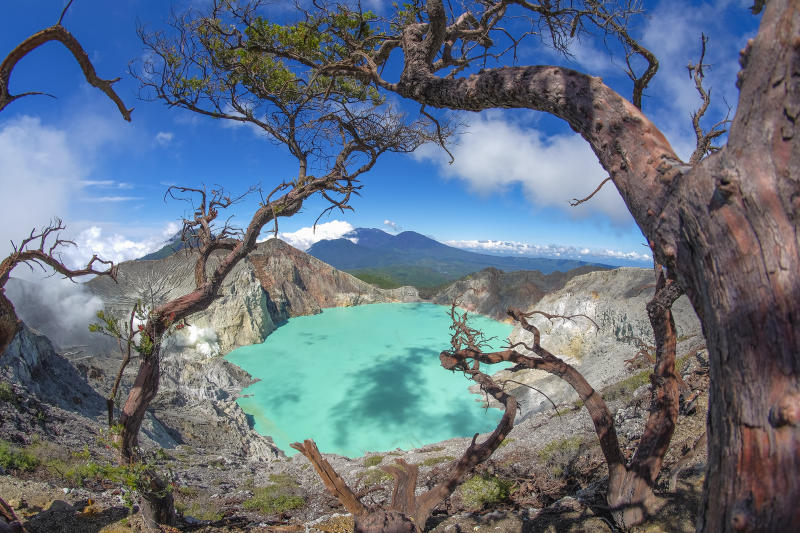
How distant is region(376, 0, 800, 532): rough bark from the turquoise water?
39.6 feet

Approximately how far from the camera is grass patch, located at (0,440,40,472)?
189 inches

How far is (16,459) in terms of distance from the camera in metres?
4.95

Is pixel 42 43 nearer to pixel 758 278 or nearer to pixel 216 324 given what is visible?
pixel 758 278

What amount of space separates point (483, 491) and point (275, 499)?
350cm

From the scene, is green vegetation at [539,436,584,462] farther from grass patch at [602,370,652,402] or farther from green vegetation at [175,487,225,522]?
green vegetation at [175,487,225,522]

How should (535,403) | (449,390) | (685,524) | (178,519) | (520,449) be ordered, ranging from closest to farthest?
1. (685,524)
2. (178,519)
3. (520,449)
4. (535,403)
5. (449,390)

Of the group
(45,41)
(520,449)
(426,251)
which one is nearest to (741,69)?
(45,41)

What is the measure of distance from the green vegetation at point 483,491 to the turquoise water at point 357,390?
308 inches

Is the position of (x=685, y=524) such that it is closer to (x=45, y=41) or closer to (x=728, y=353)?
(x=728, y=353)

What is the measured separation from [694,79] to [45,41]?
524cm

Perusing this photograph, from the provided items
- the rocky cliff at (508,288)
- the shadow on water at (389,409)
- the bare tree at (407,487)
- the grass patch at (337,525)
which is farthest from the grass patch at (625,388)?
the rocky cliff at (508,288)

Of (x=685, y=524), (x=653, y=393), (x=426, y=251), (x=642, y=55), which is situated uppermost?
(x=426, y=251)

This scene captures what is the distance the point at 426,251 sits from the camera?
147500 millimetres

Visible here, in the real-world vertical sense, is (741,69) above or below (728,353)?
above
